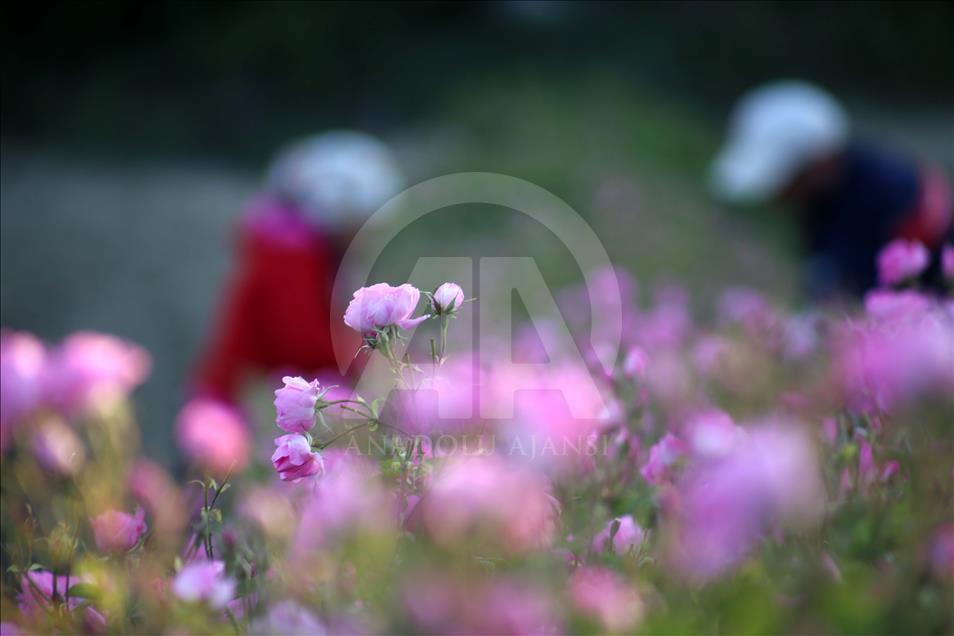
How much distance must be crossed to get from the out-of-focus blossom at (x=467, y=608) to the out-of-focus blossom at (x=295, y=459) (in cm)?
27

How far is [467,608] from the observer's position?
488mm

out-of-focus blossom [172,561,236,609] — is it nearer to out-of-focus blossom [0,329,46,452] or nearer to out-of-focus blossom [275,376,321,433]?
out-of-focus blossom [275,376,321,433]

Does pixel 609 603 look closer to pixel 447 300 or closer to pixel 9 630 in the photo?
pixel 447 300

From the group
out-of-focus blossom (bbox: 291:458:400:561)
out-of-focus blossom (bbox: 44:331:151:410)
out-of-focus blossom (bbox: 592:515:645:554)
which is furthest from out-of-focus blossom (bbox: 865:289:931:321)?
out-of-focus blossom (bbox: 44:331:151:410)

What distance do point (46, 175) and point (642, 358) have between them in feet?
36.2

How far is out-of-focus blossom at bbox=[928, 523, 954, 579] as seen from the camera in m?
0.55

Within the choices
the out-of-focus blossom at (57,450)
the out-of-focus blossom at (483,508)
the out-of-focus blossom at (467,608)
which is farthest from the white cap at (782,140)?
the out-of-focus blossom at (467,608)

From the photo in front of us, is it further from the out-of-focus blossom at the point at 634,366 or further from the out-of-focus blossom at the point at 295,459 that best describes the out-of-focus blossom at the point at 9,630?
the out-of-focus blossom at the point at 634,366

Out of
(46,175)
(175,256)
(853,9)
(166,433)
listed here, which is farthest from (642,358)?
(853,9)

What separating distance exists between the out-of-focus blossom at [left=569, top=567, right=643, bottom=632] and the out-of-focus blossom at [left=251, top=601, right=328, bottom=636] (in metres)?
0.18

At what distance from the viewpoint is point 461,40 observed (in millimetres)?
16109

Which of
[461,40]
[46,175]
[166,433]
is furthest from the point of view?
[461,40]

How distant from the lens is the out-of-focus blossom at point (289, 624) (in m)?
0.60

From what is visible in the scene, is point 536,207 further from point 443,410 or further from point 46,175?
point 46,175
